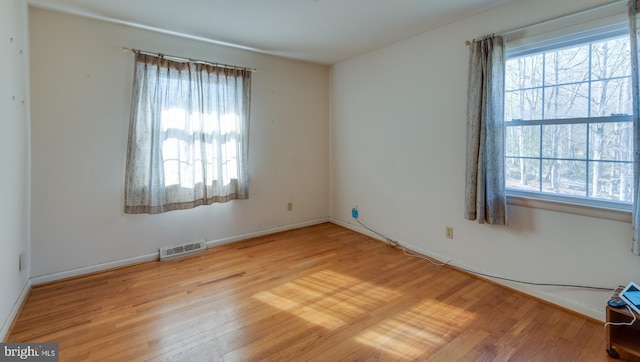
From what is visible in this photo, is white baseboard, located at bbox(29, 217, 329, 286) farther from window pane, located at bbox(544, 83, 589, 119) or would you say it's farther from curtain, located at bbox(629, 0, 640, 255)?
curtain, located at bbox(629, 0, 640, 255)

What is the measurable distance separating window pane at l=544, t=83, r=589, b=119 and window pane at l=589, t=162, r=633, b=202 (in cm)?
39

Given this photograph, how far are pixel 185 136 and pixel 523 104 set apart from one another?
3157 mm

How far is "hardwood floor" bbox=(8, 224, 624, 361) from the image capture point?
5.95 feet

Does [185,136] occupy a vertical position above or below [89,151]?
above

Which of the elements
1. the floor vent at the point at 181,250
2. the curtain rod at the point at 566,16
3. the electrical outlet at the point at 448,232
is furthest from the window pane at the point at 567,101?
the floor vent at the point at 181,250

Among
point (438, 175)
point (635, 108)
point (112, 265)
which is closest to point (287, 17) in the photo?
point (438, 175)

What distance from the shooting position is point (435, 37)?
3.05m

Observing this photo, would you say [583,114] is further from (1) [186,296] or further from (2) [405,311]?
(1) [186,296]

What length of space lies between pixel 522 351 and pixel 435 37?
8.94 ft

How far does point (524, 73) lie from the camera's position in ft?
8.21

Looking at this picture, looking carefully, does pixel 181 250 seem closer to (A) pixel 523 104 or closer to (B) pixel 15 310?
(B) pixel 15 310

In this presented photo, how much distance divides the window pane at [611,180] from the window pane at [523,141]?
1.28 ft

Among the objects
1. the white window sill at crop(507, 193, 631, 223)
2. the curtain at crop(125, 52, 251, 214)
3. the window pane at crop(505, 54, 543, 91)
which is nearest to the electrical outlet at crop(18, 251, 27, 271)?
the curtain at crop(125, 52, 251, 214)

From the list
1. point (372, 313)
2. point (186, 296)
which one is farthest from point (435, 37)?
point (186, 296)
